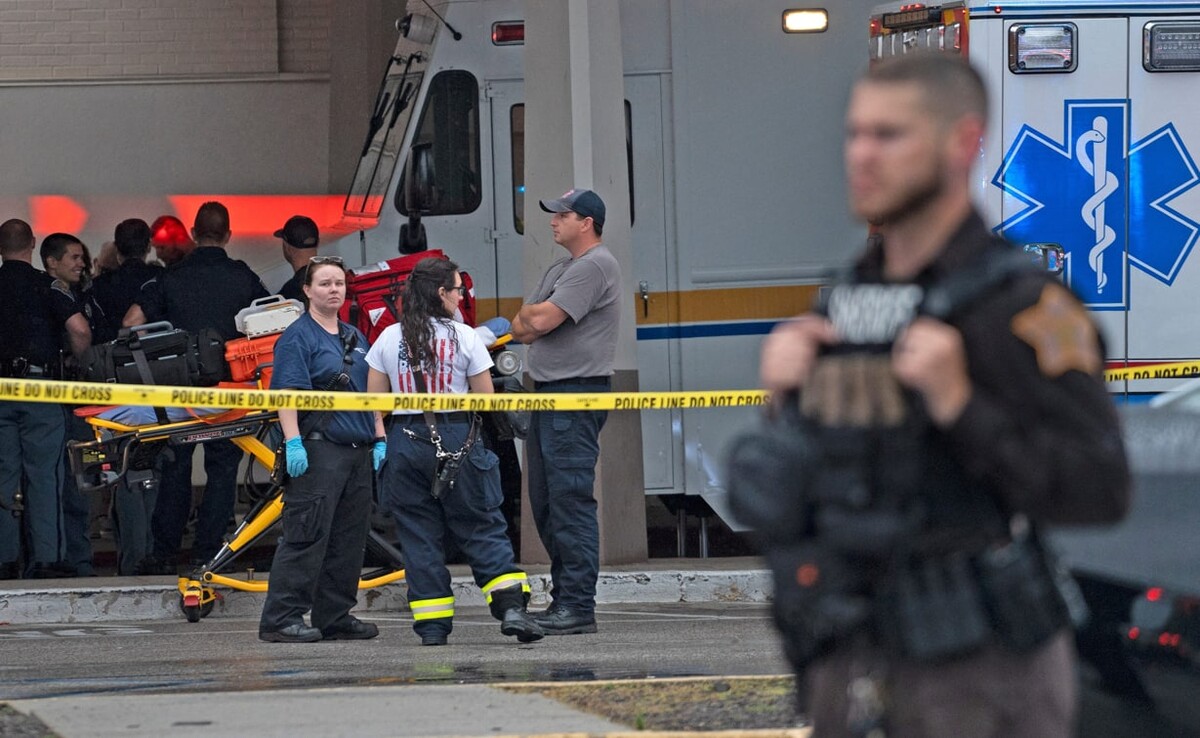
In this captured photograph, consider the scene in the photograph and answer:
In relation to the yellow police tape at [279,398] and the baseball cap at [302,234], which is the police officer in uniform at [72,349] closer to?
the baseball cap at [302,234]

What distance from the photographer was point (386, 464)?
24.3ft

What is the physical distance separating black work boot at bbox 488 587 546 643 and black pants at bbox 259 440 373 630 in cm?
79

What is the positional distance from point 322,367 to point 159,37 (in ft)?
33.6

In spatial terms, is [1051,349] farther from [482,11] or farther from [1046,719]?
[482,11]

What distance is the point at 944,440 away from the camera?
7.77 feet

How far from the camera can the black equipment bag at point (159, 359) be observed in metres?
8.10

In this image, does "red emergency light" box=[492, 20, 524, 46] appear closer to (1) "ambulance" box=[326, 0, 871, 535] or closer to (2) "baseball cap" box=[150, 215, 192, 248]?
(1) "ambulance" box=[326, 0, 871, 535]

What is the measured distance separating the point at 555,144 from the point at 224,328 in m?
2.09

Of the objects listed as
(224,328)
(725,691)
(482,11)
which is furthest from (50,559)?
(725,691)

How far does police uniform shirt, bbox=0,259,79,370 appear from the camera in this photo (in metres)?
9.63

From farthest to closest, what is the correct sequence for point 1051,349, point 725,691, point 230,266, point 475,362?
point 230,266 < point 475,362 < point 725,691 < point 1051,349

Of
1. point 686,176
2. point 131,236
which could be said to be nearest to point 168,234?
point 131,236

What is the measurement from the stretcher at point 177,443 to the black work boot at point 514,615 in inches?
46.8

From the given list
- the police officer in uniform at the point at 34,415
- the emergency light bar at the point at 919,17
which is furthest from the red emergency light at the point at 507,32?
the police officer in uniform at the point at 34,415
